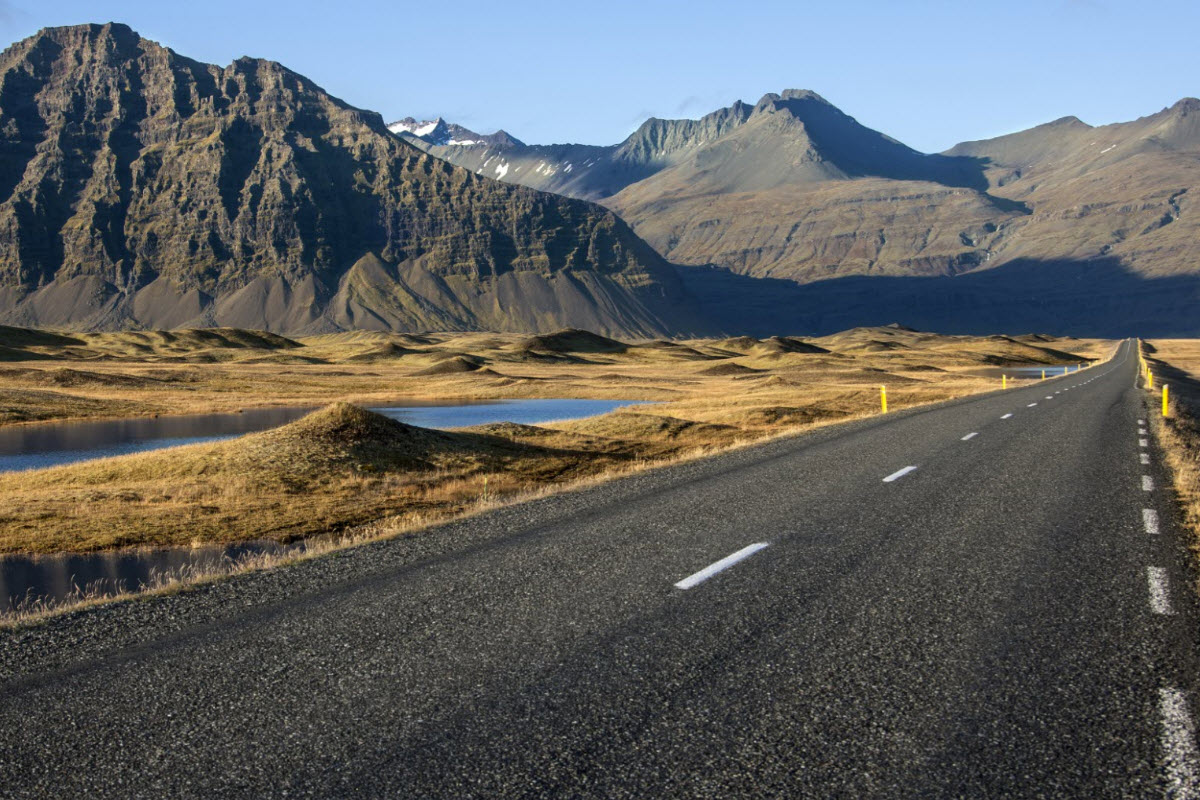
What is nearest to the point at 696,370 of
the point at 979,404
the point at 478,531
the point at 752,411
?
the point at 752,411

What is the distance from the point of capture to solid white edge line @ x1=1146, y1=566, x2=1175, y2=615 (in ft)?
30.6

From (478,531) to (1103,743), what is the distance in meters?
9.43

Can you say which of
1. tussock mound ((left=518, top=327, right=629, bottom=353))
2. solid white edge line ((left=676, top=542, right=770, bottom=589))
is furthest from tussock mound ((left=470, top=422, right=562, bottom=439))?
tussock mound ((left=518, top=327, right=629, bottom=353))

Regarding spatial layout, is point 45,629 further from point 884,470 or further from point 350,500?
point 350,500

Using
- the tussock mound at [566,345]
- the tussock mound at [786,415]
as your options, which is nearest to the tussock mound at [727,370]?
the tussock mound at [566,345]

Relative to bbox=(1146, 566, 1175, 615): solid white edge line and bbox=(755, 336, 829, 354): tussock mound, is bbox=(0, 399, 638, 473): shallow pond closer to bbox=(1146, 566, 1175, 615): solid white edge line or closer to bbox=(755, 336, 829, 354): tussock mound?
bbox=(1146, 566, 1175, 615): solid white edge line

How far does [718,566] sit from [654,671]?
3.47 metres

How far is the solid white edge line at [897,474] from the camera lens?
18031 mm

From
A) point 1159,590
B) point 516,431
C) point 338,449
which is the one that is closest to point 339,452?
point 338,449

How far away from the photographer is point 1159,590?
32.7 feet

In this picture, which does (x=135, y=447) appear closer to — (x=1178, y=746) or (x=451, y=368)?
(x=1178, y=746)

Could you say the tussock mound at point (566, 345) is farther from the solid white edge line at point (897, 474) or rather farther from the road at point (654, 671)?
the road at point (654, 671)

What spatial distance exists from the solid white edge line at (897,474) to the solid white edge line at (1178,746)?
10.8 m

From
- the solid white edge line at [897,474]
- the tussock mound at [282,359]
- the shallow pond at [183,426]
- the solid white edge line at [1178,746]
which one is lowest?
the tussock mound at [282,359]
